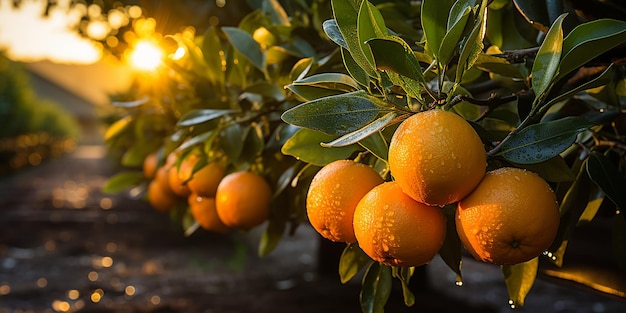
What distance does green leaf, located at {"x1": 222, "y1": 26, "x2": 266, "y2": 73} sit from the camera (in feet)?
4.29

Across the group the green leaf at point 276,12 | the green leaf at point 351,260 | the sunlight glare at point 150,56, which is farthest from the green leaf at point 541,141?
the sunlight glare at point 150,56

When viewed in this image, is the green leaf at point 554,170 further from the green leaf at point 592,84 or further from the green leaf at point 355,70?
the green leaf at point 355,70

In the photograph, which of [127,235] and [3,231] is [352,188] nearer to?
[127,235]

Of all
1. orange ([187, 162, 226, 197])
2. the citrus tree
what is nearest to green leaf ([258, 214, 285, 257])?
the citrus tree

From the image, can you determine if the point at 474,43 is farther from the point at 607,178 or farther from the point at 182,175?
the point at 182,175

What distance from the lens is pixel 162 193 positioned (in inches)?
67.6

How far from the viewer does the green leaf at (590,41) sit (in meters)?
0.75

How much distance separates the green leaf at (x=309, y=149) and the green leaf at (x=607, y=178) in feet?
1.12

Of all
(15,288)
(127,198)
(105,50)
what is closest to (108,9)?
(105,50)

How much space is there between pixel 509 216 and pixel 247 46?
714 mm

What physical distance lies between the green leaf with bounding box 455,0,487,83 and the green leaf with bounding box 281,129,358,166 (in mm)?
280

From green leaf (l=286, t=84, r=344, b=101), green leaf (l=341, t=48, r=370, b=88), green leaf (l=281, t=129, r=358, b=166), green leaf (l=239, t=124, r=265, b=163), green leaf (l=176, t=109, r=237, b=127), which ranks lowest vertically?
green leaf (l=239, t=124, r=265, b=163)

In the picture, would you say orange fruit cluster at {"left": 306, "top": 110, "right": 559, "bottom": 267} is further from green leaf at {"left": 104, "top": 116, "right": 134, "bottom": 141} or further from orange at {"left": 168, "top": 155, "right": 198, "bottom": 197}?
green leaf at {"left": 104, "top": 116, "right": 134, "bottom": 141}

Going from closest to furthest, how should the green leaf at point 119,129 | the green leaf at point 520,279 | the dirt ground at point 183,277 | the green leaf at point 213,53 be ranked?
the green leaf at point 520,279 < the green leaf at point 213,53 < the green leaf at point 119,129 < the dirt ground at point 183,277
